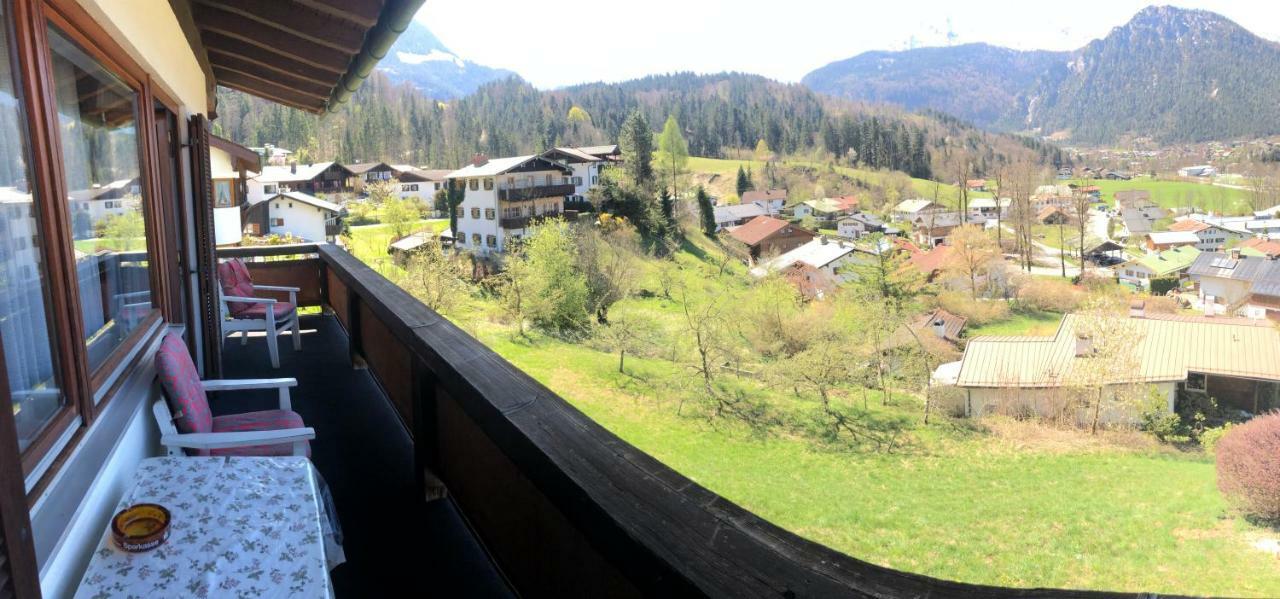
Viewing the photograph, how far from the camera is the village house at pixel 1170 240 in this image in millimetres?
43875

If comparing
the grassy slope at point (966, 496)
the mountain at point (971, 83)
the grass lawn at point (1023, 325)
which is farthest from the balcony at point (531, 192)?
the mountain at point (971, 83)

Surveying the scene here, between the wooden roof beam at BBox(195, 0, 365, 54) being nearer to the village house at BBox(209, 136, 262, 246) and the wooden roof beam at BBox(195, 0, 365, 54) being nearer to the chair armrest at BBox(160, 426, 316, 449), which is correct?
the chair armrest at BBox(160, 426, 316, 449)

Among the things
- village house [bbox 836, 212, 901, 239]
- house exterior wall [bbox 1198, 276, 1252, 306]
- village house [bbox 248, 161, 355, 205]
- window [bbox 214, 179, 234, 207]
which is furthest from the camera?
village house [bbox 836, 212, 901, 239]

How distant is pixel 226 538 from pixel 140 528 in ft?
0.42

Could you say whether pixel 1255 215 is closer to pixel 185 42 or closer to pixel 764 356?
pixel 764 356

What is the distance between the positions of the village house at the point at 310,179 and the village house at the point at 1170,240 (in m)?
49.7

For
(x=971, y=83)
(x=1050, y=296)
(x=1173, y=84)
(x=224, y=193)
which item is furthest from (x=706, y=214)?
(x=971, y=83)

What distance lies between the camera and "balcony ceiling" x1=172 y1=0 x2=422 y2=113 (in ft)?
7.74

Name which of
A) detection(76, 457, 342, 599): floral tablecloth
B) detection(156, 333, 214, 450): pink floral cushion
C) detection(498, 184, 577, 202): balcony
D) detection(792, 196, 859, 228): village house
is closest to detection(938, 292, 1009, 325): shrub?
detection(498, 184, 577, 202): balcony

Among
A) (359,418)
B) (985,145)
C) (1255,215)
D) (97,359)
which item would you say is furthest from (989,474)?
(985,145)

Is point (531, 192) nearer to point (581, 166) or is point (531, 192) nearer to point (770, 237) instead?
point (581, 166)

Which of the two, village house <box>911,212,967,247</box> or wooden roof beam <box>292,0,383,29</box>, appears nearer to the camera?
wooden roof beam <box>292,0,383,29</box>

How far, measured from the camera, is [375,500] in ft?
7.28

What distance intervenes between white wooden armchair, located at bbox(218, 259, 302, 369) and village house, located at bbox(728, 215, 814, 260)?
3737 cm
